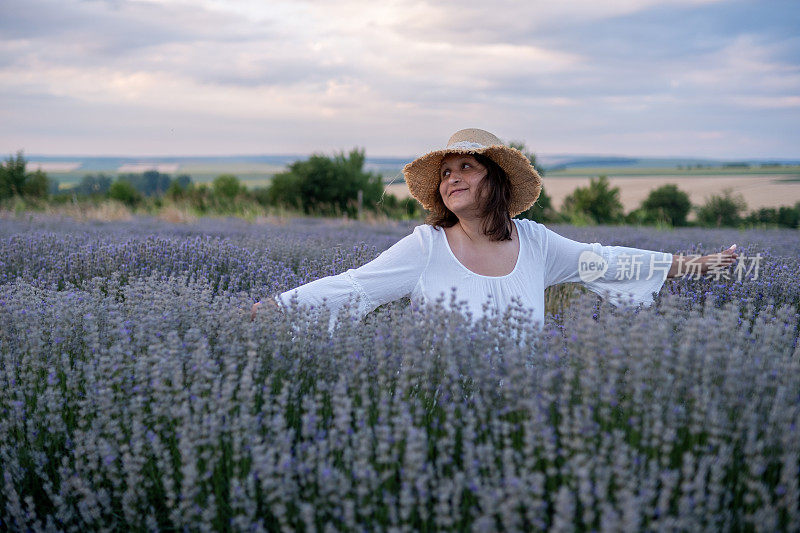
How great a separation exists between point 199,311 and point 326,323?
1.77 feet

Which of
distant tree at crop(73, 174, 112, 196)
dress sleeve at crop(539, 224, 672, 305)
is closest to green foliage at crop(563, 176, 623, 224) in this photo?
distant tree at crop(73, 174, 112, 196)

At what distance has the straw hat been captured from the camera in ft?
9.07

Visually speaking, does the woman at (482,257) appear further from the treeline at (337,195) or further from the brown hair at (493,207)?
the treeline at (337,195)

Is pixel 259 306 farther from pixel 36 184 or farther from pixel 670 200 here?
pixel 670 200

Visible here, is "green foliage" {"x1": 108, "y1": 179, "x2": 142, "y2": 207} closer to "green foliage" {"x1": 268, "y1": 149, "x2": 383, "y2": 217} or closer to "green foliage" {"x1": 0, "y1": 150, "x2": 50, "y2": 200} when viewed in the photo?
"green foliage" {"x1": 0, "y1": 150, "x2": 50, "y2": 200}

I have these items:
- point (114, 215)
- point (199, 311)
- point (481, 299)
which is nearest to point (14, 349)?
point (199, 311)

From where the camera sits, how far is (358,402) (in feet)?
5.59

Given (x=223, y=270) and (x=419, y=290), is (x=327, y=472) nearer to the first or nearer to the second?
(x=419, y=290)

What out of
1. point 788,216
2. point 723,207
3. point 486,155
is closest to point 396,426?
point 486,155

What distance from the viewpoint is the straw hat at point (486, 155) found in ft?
9.07

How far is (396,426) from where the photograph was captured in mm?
1327

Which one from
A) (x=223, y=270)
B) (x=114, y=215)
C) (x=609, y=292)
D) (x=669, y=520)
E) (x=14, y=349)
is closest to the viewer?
(x=669, y=520)

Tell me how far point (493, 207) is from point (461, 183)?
185mm

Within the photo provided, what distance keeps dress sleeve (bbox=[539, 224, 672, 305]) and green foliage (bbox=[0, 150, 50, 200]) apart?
83.0 ft
